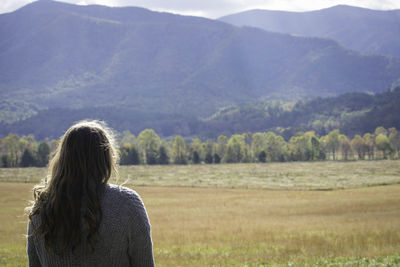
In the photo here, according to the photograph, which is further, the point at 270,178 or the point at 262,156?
the point at 262,156

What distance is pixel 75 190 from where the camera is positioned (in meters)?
3.64

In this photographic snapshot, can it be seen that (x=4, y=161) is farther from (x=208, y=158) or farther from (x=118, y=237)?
(x=118, y=237)

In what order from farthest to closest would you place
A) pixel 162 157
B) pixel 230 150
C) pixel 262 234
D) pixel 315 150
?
pixel 315 150
pixel 230 150
pixel 162 157
pixel 262 234

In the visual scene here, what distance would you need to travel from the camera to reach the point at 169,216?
3344 cm

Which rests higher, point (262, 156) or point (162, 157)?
point (162, 157)

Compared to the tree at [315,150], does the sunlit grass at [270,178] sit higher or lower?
lower

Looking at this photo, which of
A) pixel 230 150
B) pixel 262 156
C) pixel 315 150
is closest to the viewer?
pixel 262 156

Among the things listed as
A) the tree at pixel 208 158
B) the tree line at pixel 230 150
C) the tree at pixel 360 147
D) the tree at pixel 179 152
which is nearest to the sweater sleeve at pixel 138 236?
the tree line at pixel 230 150

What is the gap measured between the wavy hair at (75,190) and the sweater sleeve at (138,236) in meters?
0.29

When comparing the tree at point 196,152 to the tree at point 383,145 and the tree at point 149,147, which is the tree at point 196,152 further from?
the tree at point 383,145

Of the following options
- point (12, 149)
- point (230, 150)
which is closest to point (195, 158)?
point (230, 150)

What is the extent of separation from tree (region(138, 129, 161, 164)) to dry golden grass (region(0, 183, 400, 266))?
96623 mm

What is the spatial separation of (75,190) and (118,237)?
0.55 meters

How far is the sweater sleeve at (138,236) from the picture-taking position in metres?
3.66
